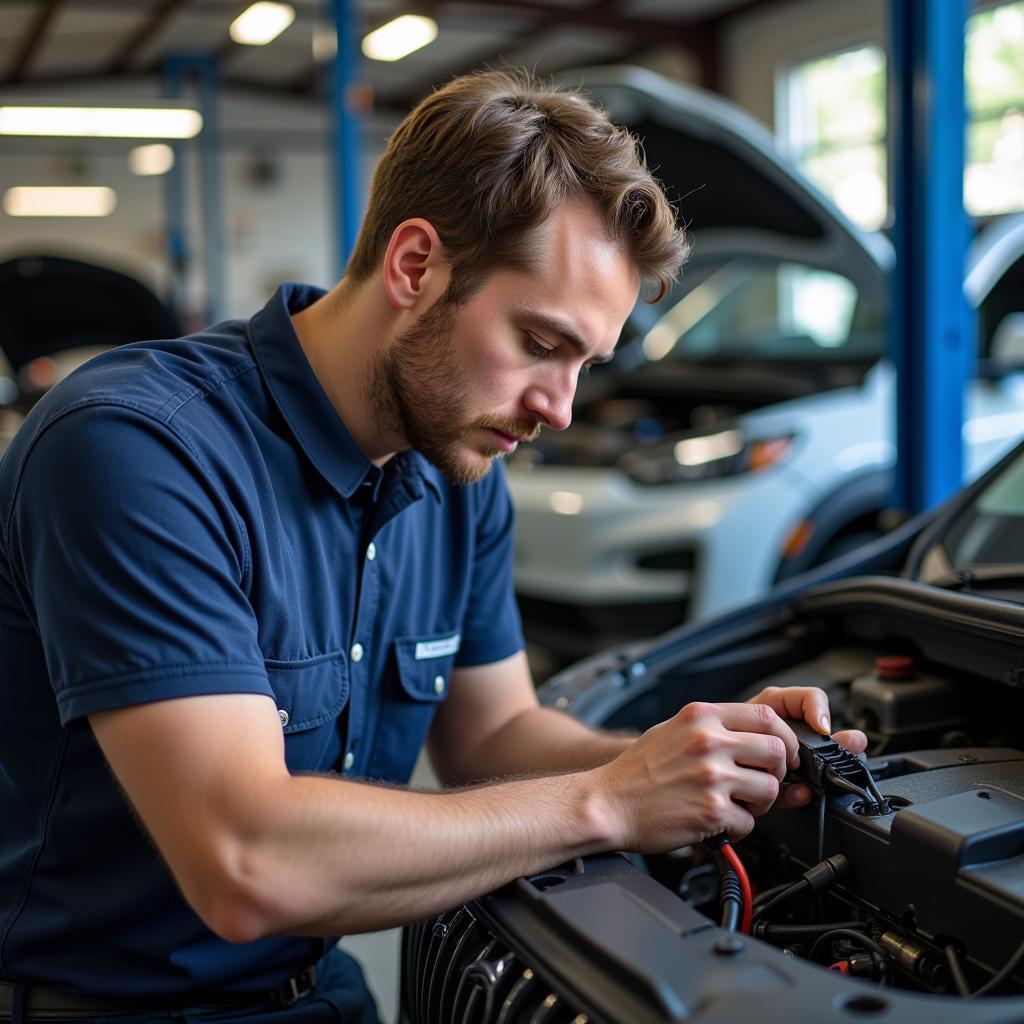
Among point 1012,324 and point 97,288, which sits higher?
point 97,288

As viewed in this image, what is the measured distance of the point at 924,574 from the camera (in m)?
1.74

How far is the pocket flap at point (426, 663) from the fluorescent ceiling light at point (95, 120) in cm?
622

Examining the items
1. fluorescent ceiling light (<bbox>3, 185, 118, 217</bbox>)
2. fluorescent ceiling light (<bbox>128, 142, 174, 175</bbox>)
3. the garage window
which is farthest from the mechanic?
fluorescent ceiling light (<bbox>3, 185, 118, 217</bbox>)

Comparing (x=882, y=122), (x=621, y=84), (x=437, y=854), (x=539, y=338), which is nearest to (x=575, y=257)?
(x=539, y=338)

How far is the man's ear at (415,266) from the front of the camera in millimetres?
1318

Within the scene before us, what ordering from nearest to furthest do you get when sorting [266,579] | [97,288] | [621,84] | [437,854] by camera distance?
[437,854] → [266,579] → [621,84] → [97,288]

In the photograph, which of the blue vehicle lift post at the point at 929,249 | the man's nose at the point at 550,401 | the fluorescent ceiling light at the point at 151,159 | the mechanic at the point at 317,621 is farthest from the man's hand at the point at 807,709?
the fluorescent ceiling light at the point at 151,159

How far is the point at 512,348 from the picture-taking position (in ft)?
4.27

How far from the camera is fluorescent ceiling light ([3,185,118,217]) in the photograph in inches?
615

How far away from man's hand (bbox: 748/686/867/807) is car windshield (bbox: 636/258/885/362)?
2941 mm

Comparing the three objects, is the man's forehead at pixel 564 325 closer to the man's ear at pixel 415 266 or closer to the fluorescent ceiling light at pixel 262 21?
the man's ear at pixel 415 266

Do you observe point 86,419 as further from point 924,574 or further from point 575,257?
point 924,574

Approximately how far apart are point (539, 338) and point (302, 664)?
45cm

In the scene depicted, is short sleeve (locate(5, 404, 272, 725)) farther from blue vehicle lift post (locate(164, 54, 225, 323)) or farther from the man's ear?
blue vehicle lift post (locate(164, 54, 225, 323))
